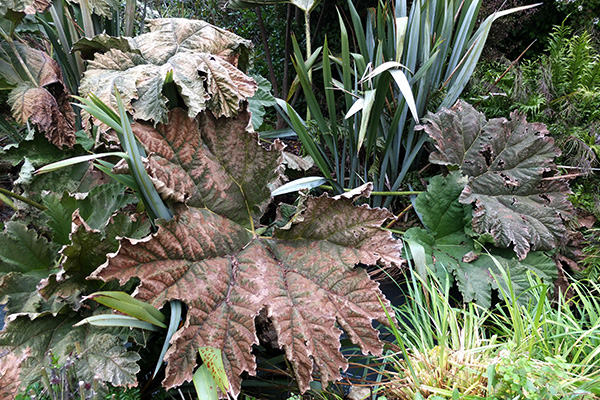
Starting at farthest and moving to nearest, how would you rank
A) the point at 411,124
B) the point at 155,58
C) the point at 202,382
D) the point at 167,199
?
the point at 411,124 → the point at 155,58 → the point at 167,199 → the point at 202,382

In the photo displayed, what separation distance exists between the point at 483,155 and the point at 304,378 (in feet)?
4.69

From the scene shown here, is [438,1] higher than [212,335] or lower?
higher

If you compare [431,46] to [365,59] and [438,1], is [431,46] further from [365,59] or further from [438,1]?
[365,59]

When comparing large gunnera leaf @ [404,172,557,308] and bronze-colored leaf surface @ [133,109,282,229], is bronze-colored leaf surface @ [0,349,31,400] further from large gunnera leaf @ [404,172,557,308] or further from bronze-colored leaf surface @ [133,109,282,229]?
large gunnera leaf @ [404,172,557,308]

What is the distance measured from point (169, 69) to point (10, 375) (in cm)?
105

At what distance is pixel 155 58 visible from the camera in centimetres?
159

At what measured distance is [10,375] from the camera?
106cm

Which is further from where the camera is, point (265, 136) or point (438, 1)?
point (265, 136)

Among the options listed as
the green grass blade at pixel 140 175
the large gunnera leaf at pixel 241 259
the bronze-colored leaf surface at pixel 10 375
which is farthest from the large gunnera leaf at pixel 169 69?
the bronze-colored leaf surface at pixel 10 375

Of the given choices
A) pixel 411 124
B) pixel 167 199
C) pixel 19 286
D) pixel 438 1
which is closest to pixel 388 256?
pixel 167 199

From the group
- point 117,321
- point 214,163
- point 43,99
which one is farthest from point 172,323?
point 43,99

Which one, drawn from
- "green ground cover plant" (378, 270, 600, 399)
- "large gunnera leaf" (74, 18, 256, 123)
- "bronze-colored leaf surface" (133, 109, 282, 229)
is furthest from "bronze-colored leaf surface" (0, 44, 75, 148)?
"green ground cover plant" (378, 270, 600, 399)

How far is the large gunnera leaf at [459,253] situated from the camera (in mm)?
1610

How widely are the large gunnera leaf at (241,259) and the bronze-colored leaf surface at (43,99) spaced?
565 millimetres
